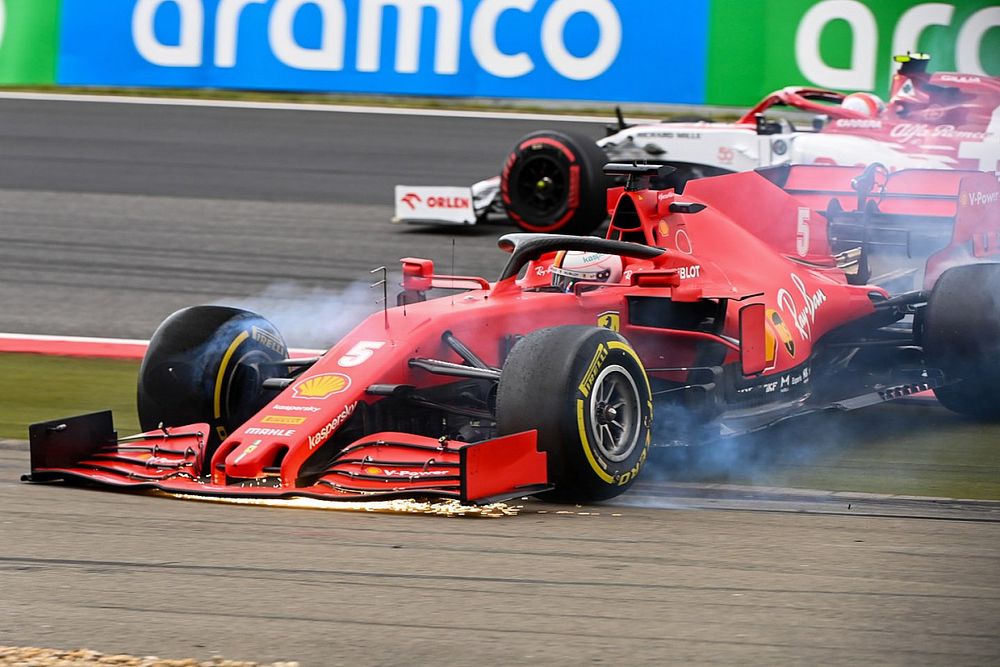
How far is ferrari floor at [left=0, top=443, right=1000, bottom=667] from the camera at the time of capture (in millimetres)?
4473

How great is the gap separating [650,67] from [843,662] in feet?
45.2

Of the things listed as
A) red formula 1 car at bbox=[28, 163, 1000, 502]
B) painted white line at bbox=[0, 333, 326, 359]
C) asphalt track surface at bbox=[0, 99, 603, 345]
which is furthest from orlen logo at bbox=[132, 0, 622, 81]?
red formula 1 car at bbox=[28, 163, 1000, 502]

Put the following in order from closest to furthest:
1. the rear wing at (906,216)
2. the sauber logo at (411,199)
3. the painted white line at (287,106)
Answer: the rear wing at (906,216) → the sauber logo at (411,199) → the painted white line at (287,106)

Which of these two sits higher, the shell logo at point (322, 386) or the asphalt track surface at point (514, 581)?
the shell logo at point (322, 386)

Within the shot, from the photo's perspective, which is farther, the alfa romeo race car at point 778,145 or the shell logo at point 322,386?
the alfa romeo race car at point 778,145

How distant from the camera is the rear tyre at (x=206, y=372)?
6965 mm

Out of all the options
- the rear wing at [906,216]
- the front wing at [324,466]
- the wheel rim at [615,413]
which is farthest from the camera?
the rear wing at [906,216]

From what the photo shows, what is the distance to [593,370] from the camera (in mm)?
6188

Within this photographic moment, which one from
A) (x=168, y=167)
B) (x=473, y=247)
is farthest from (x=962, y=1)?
(x=168, y=167)

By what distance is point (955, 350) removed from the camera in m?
8.23

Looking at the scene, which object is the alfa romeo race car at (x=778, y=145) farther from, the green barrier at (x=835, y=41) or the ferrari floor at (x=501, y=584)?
the ferrari floor at (x=501, y=584)

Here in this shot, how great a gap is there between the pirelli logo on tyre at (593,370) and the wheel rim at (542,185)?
669cm

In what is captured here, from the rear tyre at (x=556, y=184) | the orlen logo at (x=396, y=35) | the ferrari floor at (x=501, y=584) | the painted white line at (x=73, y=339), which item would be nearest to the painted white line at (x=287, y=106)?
the orlen logo at (x=396, y=35)

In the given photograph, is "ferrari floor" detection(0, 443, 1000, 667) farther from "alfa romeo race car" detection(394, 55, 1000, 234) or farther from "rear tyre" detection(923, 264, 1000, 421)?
"alfa romeo race car" detection(394, 55, 1000, 234)
